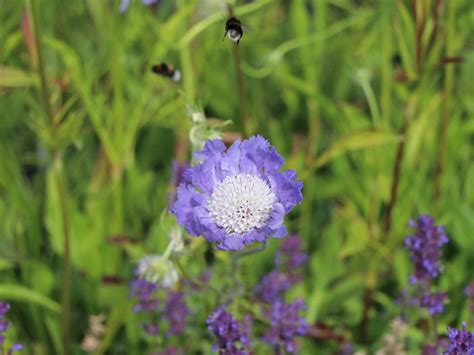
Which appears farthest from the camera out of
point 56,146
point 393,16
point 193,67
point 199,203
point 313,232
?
point 193,67

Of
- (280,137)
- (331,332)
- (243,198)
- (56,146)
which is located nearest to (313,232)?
(280,137)

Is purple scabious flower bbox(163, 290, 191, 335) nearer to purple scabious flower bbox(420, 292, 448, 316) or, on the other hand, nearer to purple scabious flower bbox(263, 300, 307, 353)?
purple scabious flower bbox(263, 300, 307, 353)

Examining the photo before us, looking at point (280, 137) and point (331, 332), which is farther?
point (280, 137)

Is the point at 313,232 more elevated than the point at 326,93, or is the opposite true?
the point at 326,93

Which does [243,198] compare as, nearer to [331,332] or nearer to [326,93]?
[331,332]

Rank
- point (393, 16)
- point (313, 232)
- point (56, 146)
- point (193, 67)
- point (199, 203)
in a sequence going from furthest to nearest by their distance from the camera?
point (193, 67)
point (313, 232)
point (393, 16)
point (56, 146)
point (199, 203)

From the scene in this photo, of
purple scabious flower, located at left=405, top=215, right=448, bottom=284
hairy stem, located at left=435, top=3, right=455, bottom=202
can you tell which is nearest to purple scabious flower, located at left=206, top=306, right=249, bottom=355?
purple scabious flower, located at left=405, top=215, right=448, bottom=284

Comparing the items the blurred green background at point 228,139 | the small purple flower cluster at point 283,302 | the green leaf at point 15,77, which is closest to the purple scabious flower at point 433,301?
the small purple flower cluster at point 283,302

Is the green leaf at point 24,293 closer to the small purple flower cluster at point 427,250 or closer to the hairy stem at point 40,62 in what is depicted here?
the hairy stem at point 40,62
